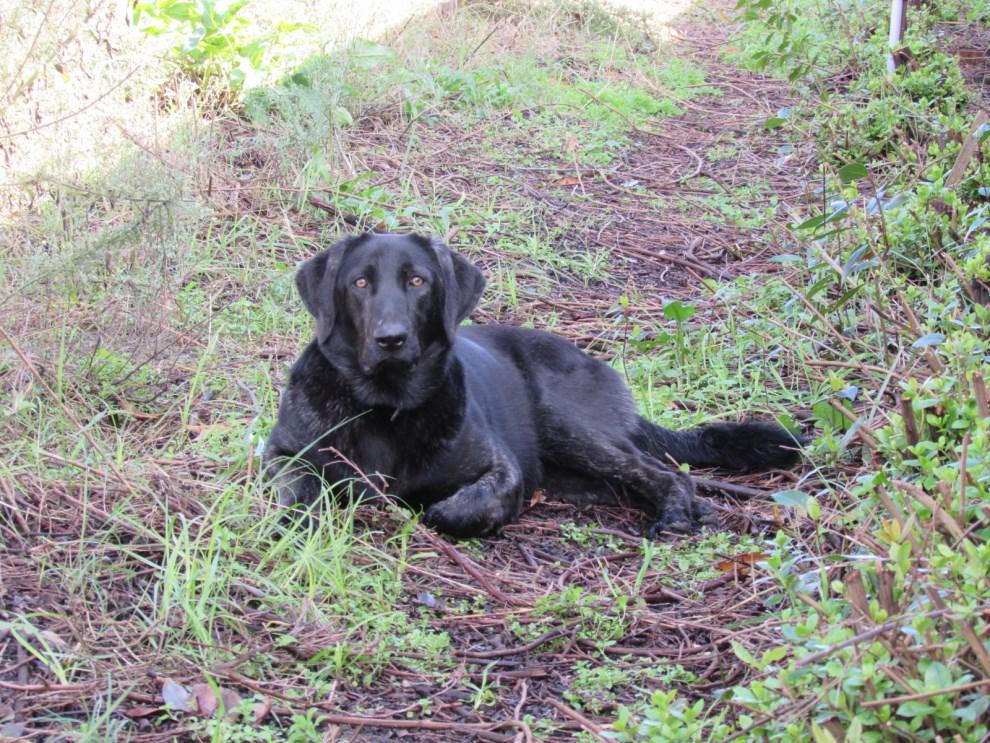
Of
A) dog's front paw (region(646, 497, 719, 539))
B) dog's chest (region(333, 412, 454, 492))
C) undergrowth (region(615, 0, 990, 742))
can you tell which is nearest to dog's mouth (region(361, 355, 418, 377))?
dog's chest (region(333, 412, 454, 492))

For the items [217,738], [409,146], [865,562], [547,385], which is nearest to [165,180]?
[547,385]

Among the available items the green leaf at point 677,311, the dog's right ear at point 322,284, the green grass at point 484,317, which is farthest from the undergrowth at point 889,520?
the dog's right ear at point 322,284

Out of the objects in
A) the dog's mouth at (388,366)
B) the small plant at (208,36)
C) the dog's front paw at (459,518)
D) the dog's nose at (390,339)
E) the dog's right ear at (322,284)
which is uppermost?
the small plant at (208,36)

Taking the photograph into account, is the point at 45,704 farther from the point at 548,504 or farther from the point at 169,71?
the point at 169,71

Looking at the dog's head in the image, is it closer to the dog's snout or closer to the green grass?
the dog's snout

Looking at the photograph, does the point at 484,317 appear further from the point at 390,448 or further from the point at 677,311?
the point at 390,448

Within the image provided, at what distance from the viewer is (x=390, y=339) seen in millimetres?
4297

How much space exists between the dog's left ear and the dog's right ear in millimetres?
368

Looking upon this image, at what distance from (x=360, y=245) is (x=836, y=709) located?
111 inches

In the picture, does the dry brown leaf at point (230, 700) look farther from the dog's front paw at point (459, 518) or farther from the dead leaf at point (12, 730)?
the dog's front paw at point (459, 518)

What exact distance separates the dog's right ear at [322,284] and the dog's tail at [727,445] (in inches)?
57.7

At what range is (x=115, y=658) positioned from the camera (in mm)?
3049

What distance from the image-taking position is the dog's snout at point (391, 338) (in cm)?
429

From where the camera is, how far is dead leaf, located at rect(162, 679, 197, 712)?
2.88m
